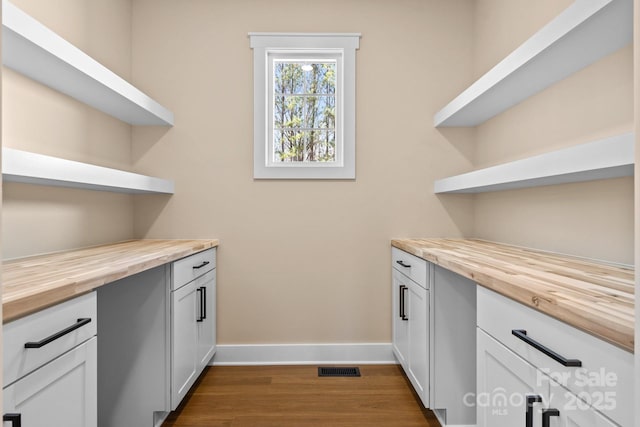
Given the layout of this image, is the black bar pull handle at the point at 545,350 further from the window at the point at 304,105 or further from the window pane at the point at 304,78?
the window pane at the point at 304,78

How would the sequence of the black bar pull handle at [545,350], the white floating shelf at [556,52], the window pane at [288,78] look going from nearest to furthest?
the black bar pull handle at [545,350] < the white floating shelf at [556,52] < the window pane at [288,78]

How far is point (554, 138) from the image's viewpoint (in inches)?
72.4

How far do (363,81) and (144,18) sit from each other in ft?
5.42

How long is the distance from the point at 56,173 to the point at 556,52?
2130 millimetres

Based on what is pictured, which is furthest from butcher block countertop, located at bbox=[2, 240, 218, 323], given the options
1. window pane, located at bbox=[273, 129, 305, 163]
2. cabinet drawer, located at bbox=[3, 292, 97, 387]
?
window pane, located at bbox=[273, 129, 305, 163]

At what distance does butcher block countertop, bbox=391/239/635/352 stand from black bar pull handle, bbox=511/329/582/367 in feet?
0.29

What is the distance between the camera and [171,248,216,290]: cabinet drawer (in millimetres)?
1908

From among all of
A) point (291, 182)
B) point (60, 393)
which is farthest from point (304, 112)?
point (60, 393)

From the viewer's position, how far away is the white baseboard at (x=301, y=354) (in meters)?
2.66

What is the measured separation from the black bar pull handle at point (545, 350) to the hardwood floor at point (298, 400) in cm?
113

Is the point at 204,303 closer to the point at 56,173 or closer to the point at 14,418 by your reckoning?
the point at 56,173

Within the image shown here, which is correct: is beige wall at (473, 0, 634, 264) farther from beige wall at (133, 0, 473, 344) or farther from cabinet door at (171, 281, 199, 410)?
cabinet door at (171, 281, 199, 410)

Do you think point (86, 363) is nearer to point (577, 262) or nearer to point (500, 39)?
point (577, 262)

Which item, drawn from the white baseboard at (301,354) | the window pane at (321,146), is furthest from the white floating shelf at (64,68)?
the white baseboard at (301,354)
